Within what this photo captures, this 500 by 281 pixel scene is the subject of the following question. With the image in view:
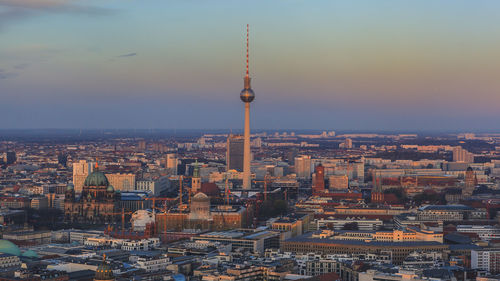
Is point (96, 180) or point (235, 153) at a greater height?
point (235, 153)

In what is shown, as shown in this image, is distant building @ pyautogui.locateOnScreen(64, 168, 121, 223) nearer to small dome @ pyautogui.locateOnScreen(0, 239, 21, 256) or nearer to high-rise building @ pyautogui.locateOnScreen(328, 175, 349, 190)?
small dome @ pyautogui.locateOnScreen(0, 239, 21, 256)

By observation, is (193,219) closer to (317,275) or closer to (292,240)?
(292,240)

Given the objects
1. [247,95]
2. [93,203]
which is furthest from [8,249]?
[247,95]

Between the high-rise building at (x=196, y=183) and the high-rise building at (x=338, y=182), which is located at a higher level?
the high-rise building at (x=196, y=183)

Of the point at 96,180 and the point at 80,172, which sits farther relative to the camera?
the point at 80,172

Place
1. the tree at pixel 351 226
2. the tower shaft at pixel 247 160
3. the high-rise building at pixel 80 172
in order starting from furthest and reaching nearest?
the tower shaft at pixel 247 160 < the high-rise building at pixel 80 172 < the tree at pixel 351 226

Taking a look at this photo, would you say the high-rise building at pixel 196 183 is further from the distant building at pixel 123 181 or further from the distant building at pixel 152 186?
the distant building at pixel 123 181

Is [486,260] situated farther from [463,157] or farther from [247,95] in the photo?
[463,157]

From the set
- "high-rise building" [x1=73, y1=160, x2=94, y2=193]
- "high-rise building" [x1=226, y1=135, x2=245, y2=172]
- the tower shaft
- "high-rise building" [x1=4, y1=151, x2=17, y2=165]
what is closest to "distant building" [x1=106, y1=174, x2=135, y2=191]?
"high-rise building" [x1=73, y1=160, x2=94, y2=193]

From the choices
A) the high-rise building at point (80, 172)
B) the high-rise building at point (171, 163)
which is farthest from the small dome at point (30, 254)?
the high-rise building at point (171, 163)
